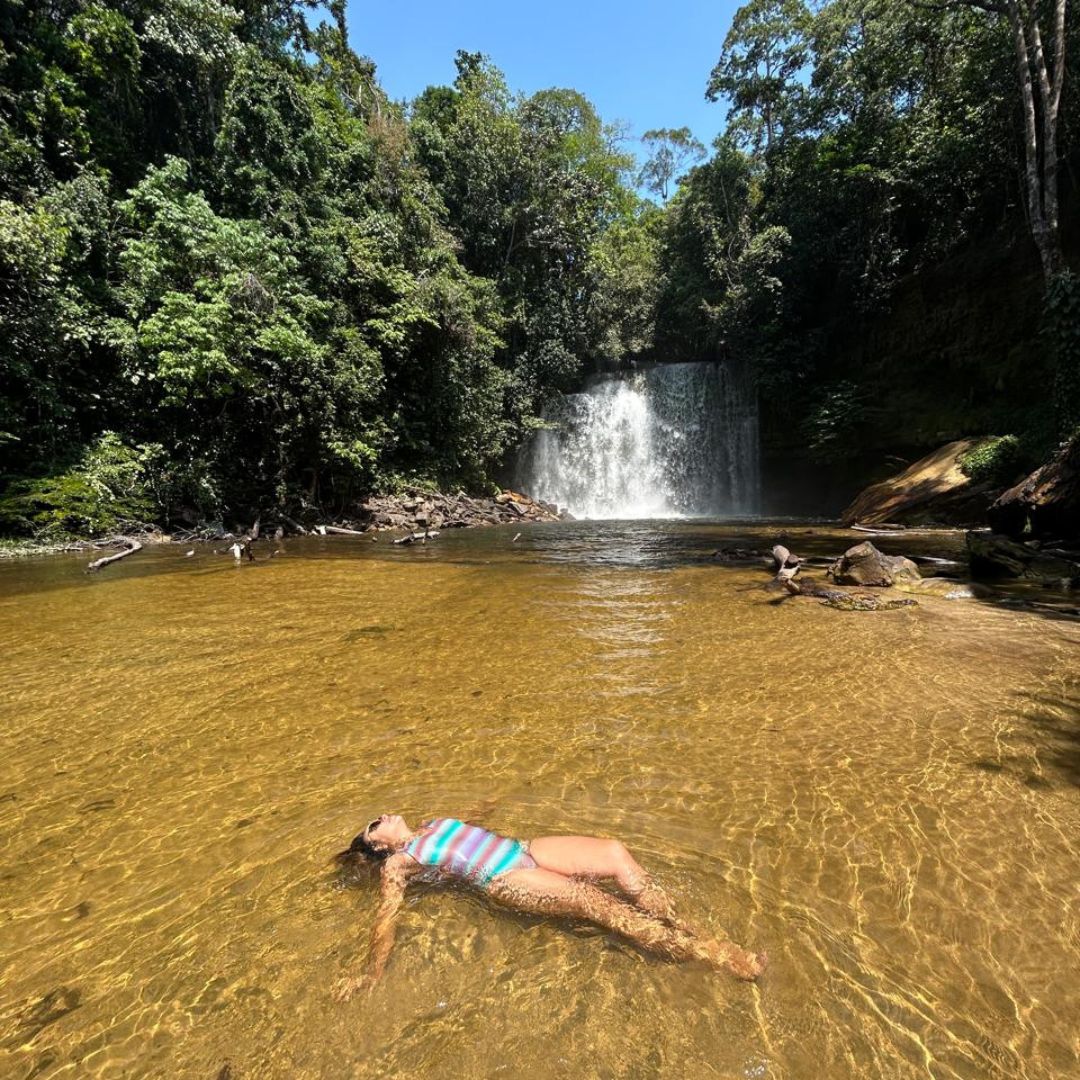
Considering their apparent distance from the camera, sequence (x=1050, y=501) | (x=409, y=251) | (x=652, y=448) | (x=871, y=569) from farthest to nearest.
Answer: (x=652, y=448), (x=409, y=251), (x=1050, y=501), (x=871, y=569)

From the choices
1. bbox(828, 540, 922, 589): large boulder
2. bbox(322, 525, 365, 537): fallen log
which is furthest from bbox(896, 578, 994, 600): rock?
bbox(322, 525, 365, 537): fallen log

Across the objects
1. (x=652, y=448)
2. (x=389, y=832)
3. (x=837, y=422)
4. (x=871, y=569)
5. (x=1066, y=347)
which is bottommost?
(x=389, y=832)

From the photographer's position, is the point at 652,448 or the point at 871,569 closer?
the point at 871,569

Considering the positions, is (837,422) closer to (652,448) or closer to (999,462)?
(999,462)

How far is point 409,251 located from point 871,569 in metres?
18.6

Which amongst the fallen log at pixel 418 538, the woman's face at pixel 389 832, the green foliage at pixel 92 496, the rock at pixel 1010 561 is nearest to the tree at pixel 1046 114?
the rock at pixel 1010 561

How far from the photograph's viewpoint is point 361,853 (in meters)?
2.16

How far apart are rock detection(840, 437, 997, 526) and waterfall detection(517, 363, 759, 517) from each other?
27.3 ft

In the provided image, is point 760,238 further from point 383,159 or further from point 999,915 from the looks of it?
point 999,915

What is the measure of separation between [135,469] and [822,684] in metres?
15.9

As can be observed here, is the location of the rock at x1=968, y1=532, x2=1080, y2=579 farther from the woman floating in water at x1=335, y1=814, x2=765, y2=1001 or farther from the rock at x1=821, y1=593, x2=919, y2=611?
the woman floating in water at x1=335, y1=814, x2=765, y2=1001

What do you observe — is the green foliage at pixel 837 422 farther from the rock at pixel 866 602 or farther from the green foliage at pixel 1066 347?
the rock at pixel 866 602

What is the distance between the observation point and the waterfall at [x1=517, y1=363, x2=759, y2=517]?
920 inches

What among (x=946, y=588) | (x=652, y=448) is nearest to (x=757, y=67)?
(x=652, y=448)
